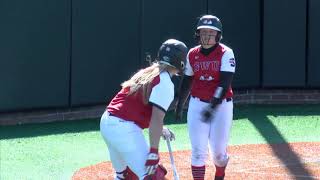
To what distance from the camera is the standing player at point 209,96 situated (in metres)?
6.94

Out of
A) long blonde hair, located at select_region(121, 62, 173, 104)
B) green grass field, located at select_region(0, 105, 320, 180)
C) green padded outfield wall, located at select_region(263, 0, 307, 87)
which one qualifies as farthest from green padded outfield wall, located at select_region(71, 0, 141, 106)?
long blonde hair, located at select_region(121, 62, 173, 104)

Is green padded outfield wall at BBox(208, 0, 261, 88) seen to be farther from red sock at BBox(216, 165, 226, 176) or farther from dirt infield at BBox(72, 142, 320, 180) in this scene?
red sock at BBox(216, 165, 226, 176)

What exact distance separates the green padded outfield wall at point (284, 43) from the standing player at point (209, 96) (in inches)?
240

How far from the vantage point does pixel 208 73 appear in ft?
23.2

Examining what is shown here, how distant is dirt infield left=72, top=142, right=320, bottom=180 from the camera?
812cm

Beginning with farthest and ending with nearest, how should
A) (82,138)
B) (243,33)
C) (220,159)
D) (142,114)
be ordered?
(243,33), (82,138), (220,159), (142,114)

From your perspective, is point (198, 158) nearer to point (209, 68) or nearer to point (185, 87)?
point (185, 87)

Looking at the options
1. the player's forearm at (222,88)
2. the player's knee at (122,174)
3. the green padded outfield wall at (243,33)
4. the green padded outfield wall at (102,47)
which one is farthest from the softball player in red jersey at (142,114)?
the green padded outfield wall at (243,33)

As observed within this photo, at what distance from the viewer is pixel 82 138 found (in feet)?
34.0

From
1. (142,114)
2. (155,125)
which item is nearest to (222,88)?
A: (142,114)

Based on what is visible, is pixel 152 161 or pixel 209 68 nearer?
pixel 152 161

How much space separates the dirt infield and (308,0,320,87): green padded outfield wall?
3.21 m

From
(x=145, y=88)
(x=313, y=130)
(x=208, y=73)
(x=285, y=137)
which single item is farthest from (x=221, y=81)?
(x=313, y=130)

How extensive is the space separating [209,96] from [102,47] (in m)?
4.86
